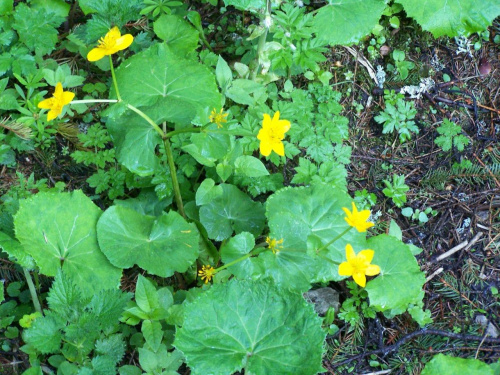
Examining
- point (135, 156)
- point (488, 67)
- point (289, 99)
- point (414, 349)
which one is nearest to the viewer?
point (135, 156)

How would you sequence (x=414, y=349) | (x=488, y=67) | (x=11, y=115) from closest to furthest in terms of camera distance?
(x=414, y=349) → (x=11, y=115) → (x=488, y=67)

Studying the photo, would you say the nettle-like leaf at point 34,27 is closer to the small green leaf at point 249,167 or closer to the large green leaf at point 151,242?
the large green leaf at point 151,242

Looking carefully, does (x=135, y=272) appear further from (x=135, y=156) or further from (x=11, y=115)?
(x=11, y=115)

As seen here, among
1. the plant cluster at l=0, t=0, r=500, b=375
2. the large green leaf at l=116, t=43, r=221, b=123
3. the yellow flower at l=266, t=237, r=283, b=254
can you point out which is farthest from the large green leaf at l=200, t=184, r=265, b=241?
the large green leaf at l=116, t=43, r=221, b=123

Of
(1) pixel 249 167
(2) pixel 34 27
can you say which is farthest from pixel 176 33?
(1) pixel 249 167

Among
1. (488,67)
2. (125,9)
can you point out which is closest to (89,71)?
(125,9)

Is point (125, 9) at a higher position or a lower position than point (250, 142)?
higher

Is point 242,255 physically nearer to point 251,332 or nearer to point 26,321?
point 251,332
